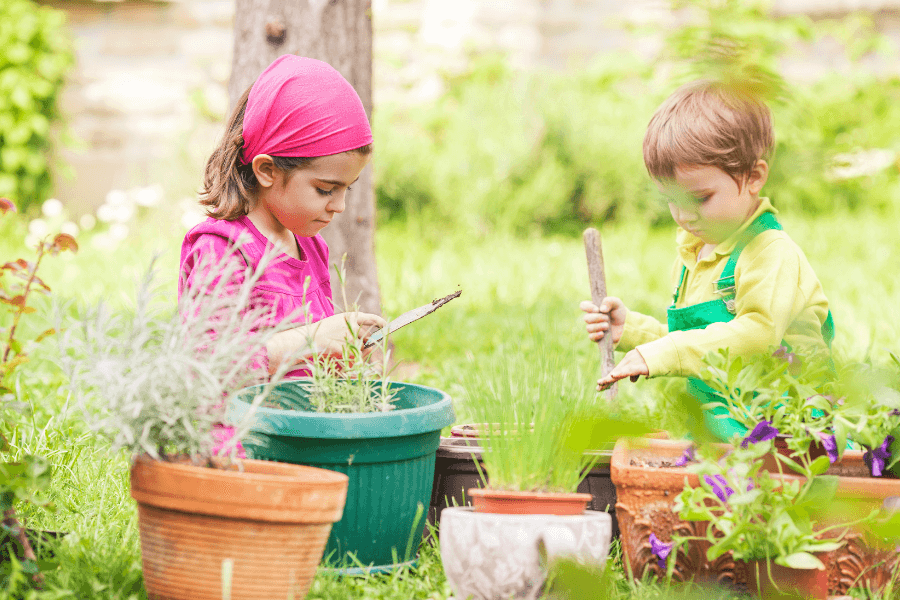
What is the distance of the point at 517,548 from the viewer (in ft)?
4.81

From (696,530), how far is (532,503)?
13.6 inches

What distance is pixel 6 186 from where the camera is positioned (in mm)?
6523

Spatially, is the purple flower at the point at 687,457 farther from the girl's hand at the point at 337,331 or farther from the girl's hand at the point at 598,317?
the girl's hand at the point at 337,331

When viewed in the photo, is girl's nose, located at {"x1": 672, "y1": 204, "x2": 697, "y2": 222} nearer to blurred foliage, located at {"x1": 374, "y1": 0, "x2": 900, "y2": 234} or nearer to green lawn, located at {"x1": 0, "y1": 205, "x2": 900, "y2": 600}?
green lawn, located at {"x1": 0, "y1": 205, "x2": 900, "y2": 600}

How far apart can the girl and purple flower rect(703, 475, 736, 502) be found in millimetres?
838

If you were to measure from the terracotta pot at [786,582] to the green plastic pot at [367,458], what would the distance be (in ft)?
2.17

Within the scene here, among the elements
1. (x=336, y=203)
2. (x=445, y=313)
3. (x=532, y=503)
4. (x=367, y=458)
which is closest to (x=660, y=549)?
(x=532, y=503)

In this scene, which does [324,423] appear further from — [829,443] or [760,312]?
[760,312]

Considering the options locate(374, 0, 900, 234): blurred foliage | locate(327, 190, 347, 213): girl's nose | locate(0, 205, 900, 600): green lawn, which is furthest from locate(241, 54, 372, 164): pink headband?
locate(374, 0, 900, 234): blurred foliage

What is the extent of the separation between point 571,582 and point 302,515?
0.49 m

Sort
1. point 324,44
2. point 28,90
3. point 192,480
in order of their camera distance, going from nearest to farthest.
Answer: point 192,480
point 324,44
point 28,90

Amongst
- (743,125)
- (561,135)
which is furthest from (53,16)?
(743,125)

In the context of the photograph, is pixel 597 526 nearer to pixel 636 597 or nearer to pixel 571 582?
pixel 636 597

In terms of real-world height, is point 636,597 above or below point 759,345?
below
